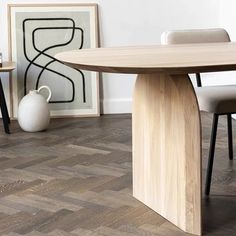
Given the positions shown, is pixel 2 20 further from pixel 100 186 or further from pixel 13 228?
pixel 13 228

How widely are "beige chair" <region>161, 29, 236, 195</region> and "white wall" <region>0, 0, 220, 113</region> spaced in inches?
64.8

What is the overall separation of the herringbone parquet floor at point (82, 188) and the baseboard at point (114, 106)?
58cm

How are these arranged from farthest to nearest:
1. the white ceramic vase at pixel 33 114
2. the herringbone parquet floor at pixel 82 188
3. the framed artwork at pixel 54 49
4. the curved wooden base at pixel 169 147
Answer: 1. the framed artwork at pixel 54 49
2. the white ceramic vase at pixel 33 114
3. the herringbone parquet floor at pixel 82 188
4. the curved wooden base at pixel 169 147

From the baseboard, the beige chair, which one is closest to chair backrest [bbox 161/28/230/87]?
the beige chair

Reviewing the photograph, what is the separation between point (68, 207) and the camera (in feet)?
8.35

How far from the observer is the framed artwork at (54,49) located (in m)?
4.50

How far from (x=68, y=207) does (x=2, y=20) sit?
7.97ft

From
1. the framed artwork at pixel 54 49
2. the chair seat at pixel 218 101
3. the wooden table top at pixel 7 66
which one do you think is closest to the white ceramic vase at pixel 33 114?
the wooden table top at pixel 7 66

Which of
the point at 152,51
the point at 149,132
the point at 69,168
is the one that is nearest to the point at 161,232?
the point at 149,132

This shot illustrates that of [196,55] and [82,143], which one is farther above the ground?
[196,55]

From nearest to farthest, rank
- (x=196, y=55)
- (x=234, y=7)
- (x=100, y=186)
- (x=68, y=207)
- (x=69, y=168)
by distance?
1. (x=196, y=55)
2. (x=68, y=207)
3. (x=100, y=186)
4. (x=69, y=168)
5. (x=234, y=7)

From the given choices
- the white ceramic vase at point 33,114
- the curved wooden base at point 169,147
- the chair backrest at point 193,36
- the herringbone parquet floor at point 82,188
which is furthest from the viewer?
the white ceramic vase at point 33,114

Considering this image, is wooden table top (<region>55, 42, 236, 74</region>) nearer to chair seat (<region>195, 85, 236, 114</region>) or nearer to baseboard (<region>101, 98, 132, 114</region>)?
chair seat (<region>195, 85, 236, 114</region>)

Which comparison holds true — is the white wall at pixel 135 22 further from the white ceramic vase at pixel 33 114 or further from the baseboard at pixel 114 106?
the white ceramic vase at pixel 33 114
